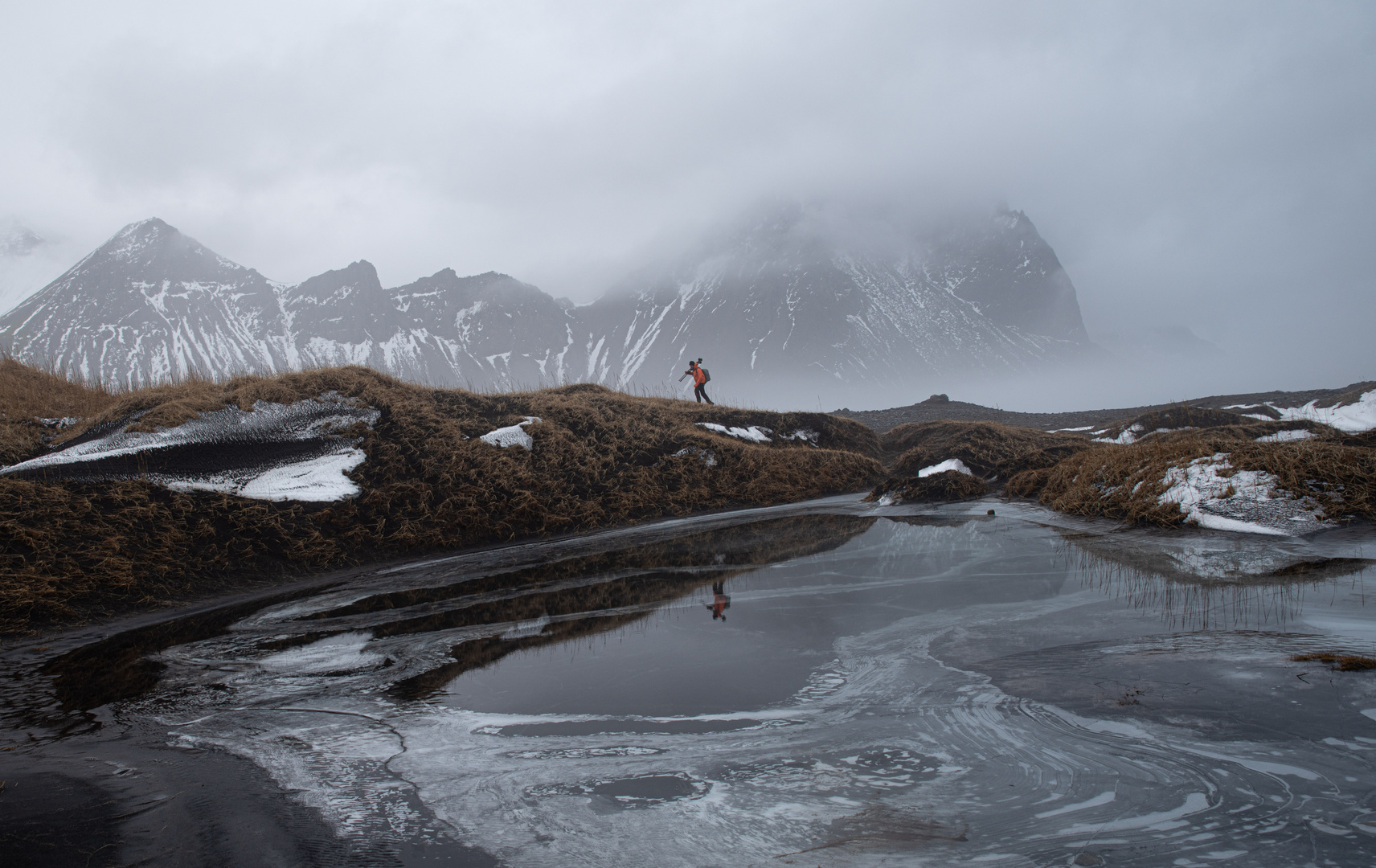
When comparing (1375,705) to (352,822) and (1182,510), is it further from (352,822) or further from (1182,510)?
(1182,510)

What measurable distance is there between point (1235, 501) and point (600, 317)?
7184 inches

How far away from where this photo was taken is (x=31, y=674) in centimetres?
410

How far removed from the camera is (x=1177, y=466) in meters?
7.81

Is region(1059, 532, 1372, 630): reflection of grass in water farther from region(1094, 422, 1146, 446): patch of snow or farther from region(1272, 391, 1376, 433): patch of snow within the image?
region(1094, 422, 1146, 446): patch of snow

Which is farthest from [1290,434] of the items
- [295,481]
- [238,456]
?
[238,456]

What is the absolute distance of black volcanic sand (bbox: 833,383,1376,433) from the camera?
20.8 metres

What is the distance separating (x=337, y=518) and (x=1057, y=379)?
163144mm

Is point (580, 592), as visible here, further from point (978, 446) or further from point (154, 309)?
point (154, 309)

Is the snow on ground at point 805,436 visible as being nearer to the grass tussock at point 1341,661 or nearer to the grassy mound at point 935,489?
the grassy mound at point 935,489

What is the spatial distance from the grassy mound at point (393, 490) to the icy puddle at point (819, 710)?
120cm

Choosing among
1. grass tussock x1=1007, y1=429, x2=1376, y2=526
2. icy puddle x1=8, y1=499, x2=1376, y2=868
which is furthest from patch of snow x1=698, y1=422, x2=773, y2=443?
icy puddle x1=8, y1=499, x2=1376, y2=868

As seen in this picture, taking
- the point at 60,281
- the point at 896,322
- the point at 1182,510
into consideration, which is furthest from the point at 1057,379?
the point at 60,281

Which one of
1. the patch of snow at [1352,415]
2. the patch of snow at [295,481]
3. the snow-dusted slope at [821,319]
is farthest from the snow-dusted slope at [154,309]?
the patch of snow at [1352,415]

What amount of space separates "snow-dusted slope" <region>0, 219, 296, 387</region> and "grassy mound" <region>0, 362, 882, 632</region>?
120120 millimetres
